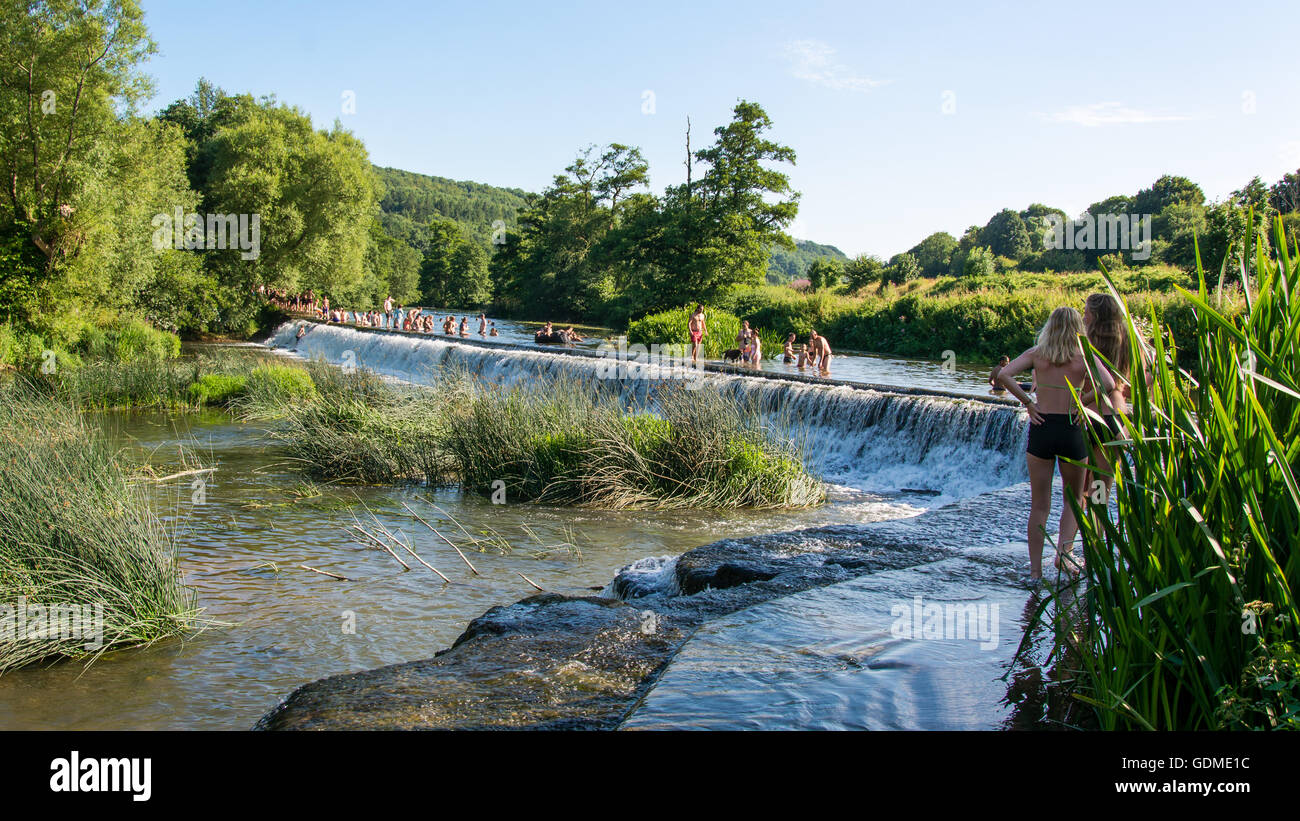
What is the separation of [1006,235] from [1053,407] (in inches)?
2865

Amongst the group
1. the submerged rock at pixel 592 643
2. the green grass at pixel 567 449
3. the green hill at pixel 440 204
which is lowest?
the submerged rock at pixel 592 643

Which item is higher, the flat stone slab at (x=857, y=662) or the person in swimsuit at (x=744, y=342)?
the person in swimsuit at (x=744, y=342)

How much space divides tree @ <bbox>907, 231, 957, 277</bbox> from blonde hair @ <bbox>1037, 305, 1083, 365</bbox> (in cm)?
6827

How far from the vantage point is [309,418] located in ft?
37.9

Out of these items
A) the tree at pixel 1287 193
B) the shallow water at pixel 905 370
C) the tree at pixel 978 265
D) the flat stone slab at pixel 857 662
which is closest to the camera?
the flat stone slab at pixel 857 662

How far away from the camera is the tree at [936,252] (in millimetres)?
70438

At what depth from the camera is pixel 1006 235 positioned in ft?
232

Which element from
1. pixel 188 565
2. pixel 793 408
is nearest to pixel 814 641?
pixel 188 565

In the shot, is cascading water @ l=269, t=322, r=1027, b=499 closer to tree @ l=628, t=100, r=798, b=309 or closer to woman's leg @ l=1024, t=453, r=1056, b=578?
woman's leg @ l=1024, t=453, r=1056, b=578

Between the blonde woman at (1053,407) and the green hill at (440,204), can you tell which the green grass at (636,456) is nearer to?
the blonde woman at (1053,407)

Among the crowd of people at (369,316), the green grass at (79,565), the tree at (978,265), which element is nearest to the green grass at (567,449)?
the green grass at (79,565)

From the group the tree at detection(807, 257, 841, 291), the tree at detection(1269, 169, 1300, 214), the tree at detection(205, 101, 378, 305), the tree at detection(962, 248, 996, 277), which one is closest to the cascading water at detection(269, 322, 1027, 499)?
the tree at detection(205, 101, 378, 305)

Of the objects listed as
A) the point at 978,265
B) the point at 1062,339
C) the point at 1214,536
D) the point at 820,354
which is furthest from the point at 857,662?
the point at 978,265
